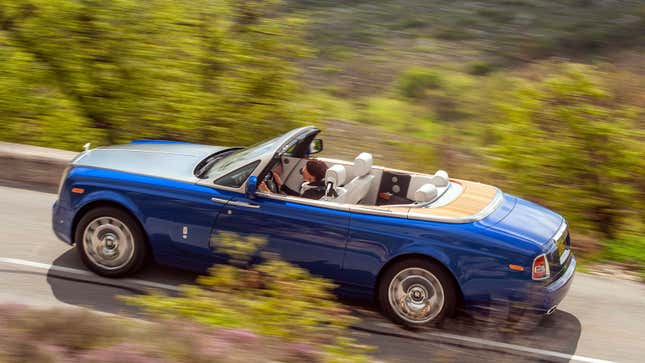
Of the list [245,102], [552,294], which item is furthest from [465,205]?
[245,102]

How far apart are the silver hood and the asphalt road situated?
101cm

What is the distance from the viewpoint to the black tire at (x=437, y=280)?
7.19 metres

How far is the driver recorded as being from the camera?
805cm

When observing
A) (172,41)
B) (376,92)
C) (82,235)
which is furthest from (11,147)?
(376,92)

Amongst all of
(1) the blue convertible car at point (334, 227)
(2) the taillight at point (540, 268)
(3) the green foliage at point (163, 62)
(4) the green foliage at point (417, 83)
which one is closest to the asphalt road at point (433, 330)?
(1) the blue convertible car at point (334, 227)

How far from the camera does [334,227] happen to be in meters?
7.31

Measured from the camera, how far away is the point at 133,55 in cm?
1205

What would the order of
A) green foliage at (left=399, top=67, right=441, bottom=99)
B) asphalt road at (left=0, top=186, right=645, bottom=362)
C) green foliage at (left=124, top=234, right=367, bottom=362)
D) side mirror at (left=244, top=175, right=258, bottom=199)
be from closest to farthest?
green foliage at (left=124, top=234, right=367, bottom=362), asphalt road at (left=0, top=186, right=645, bottom=362), side mirror at (left=244, top=175, right=258, bottom=199), green foliage at (left=399, top=67, right=441, bottom=99)

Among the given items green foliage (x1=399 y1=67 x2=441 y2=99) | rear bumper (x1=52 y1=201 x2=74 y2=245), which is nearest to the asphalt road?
rear bumper (x1=52 y1=201 x2=74 y2=245)

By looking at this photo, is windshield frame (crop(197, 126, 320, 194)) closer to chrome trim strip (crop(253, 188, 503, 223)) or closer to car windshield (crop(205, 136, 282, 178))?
car windshield (crop(205, 136, 282, 178))

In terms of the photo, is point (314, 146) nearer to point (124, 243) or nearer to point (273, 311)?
point (124, 243)

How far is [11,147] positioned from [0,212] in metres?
1.62

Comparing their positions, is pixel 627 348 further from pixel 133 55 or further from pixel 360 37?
pixel 360 37

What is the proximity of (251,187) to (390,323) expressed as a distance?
1708 millimetres
